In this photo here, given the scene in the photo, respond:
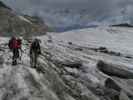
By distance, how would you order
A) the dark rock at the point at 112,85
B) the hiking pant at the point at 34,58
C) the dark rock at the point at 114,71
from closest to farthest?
the dark rock at the point at 112,85 < the hiking pant at the point at 34,58 < the dark rock at the point at 114,71

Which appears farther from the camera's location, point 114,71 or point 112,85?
point 114,71

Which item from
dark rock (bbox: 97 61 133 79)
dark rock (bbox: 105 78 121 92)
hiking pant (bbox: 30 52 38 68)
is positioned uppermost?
hiking pant (bbox: 30 52 38 68)

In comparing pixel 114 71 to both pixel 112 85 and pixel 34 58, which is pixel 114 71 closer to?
pixel 112 85

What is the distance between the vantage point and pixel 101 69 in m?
20.8

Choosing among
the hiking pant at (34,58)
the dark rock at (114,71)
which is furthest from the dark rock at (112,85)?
the hiking pant at (34,58)

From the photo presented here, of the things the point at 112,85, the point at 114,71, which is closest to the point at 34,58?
the point at 114,71

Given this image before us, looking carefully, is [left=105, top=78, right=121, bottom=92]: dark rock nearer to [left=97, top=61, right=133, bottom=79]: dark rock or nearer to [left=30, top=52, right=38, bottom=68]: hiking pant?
[left=97, top=61, right=133, bottom=79]: dark rock

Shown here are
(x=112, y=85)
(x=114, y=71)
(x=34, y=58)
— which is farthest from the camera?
(x=114, y=71)

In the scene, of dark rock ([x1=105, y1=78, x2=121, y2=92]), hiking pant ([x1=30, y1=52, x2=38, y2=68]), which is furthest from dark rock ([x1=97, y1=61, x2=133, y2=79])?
hiking pant ([x1=30, y1=52, x2=38, y2=68])

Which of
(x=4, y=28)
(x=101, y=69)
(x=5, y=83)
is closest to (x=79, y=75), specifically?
(x=101, y=69)

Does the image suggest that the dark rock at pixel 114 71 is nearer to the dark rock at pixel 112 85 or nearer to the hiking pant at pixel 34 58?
the dark rock at pixel 112 85

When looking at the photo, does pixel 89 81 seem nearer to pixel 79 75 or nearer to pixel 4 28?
pixel 79 75

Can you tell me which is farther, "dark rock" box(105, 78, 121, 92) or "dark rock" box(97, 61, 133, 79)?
"dark rock" box(97, 61, 133, 79)

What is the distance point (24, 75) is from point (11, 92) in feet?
11.5
